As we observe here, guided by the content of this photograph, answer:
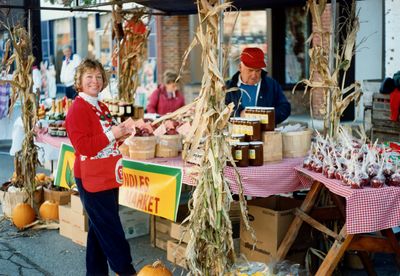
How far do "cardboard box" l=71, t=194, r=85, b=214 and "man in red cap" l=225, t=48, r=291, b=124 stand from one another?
5.87 ft

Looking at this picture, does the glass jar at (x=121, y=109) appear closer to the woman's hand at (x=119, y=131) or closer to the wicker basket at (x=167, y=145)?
the wicker basket at (x=167, y=145)

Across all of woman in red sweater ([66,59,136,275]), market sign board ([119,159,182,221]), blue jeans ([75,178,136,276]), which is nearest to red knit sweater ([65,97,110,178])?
woman in red sweater ([66,59,136,275])

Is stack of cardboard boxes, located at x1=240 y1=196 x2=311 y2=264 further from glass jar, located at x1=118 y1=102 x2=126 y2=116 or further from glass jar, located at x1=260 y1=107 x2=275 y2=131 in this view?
glass jar, located at x1=118 y1=102 x2=126 y2=116

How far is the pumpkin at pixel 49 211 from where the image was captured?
704 centimetres

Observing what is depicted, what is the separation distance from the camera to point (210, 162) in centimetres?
424

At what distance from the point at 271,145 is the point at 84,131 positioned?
1.44 meters

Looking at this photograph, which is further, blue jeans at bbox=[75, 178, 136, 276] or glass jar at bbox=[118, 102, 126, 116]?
glass jar at bbox=[118, 102, 126, 116]

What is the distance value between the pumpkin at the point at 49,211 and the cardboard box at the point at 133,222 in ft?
3.44

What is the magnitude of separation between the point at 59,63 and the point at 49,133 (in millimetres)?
17248

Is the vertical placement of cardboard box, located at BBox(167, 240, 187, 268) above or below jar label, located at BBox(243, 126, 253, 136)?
below

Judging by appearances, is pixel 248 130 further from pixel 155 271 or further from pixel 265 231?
pixel 155 271

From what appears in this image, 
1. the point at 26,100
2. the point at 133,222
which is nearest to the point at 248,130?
the point at 133,222

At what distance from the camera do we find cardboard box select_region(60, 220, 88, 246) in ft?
20.8

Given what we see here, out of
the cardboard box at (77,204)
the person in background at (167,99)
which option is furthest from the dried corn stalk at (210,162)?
the person in background at (167,99)
